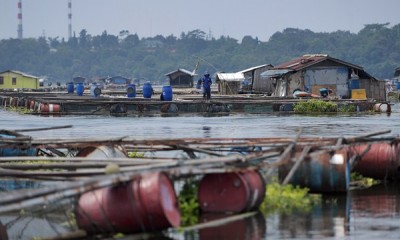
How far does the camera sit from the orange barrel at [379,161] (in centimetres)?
1962

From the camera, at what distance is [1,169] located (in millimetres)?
16641

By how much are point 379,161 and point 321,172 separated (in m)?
2.49

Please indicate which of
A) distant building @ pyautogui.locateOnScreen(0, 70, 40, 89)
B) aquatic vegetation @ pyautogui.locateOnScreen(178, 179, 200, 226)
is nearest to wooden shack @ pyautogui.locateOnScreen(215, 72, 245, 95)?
distant building @ pyautogui.locateOnScreen(0, 70, 40, 89)

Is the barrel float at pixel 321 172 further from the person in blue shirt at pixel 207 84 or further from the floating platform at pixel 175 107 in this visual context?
the person in blue shirt at pixel 207 84

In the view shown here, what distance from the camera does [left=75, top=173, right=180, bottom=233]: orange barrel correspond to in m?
13.5

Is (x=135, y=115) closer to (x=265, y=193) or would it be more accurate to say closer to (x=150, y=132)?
(x=150, y=132)

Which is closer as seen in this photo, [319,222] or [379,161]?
[319,222]

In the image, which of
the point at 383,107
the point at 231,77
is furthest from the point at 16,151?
the point at 231,77

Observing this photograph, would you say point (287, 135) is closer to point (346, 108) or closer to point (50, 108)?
point (346, 108)

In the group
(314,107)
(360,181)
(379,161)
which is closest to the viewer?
(360,181)

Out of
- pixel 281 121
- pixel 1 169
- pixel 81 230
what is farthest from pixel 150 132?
pixel 81 230

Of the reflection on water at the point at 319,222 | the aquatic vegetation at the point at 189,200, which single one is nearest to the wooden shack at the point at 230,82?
the reflection on water at the point at 319,222

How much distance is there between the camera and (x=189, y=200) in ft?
50.3

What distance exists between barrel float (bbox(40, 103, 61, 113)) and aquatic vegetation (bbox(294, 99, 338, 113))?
12.0 metres
